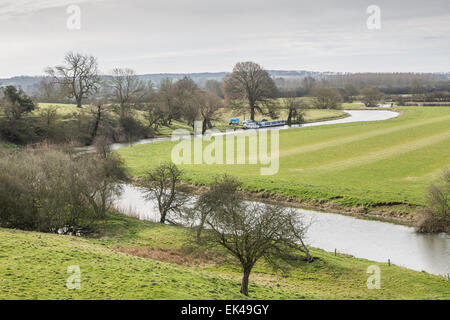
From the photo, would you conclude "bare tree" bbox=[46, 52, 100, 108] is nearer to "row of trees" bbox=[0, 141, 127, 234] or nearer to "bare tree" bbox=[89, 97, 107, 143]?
"bare tree" bbox=[89, 97, 107, 143]

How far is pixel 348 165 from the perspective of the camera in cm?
5222

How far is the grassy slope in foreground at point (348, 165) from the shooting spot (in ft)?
135

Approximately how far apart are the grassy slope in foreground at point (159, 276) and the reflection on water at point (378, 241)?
2412mm

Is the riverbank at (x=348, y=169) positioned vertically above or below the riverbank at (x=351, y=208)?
above

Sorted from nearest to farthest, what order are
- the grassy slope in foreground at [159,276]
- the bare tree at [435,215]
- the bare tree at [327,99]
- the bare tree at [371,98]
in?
the grassy slope in foreground at [159,276] → the bare tree at [435,215] → the bare tree at [327,99] → the bare tree at [371,98]

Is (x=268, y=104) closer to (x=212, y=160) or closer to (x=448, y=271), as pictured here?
(x=212, y=160)

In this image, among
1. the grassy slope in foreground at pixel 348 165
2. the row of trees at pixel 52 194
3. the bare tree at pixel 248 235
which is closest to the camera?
the bare tree at pixel 248 235

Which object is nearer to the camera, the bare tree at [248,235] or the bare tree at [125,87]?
the bare tree at [248,235]

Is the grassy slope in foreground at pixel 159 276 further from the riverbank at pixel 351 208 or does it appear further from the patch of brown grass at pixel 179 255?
the riverbank at pixel 351 208

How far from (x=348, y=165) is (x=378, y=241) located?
21.8m

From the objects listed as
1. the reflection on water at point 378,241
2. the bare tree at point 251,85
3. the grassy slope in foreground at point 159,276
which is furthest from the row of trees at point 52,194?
the bare tree at point 251,85

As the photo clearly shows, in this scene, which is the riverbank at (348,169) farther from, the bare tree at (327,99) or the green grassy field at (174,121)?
the bare tree at (327,99)

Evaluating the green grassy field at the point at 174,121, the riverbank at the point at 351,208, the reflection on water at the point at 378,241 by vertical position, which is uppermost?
the green grassy field at the point at 174,121

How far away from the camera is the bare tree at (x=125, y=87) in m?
97.9
